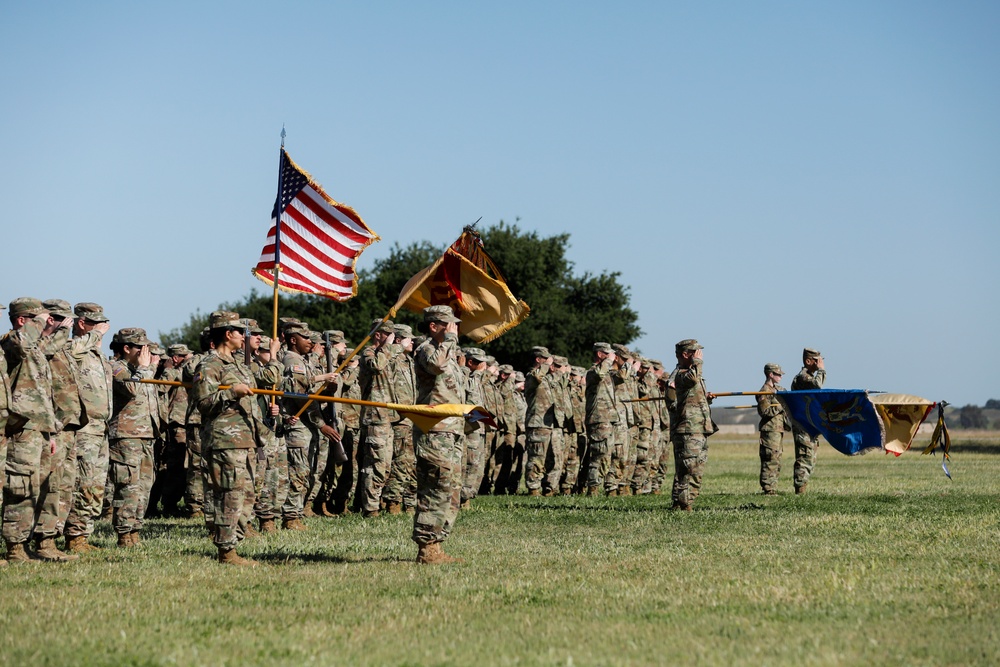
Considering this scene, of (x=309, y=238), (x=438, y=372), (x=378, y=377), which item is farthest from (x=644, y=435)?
(x=438, y=372)

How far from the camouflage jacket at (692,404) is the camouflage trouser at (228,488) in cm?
714

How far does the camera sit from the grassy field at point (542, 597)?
7082 millimetres

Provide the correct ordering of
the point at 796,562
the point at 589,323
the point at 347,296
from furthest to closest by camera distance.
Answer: the point at 589,323 → the point at 347,296 → the point at 796,562

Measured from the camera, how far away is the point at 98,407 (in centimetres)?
1178

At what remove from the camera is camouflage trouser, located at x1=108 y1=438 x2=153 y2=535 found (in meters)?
12.4

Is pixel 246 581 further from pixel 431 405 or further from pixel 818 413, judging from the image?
pixel 818 413

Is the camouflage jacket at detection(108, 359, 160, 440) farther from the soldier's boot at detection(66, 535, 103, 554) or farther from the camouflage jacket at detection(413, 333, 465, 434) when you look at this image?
the camouflage jacket at detection(413, 333, 465, 434)

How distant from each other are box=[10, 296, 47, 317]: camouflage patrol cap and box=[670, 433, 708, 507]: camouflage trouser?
8.65 meters

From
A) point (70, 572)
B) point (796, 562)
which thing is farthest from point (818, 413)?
point (70, 572)

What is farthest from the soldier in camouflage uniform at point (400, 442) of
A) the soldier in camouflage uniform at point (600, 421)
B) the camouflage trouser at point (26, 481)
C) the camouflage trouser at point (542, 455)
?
the camouflage trouser at point (26, 481)

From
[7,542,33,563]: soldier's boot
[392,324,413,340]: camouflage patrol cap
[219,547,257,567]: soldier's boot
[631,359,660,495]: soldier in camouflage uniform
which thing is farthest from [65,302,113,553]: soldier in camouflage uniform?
[631,359,660,495]: soldier in camouflage uniform

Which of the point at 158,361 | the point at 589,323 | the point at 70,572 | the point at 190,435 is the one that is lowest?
the point at 70,572

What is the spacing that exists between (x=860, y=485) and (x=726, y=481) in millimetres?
2887

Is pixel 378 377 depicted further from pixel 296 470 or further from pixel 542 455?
pixel 542 455
